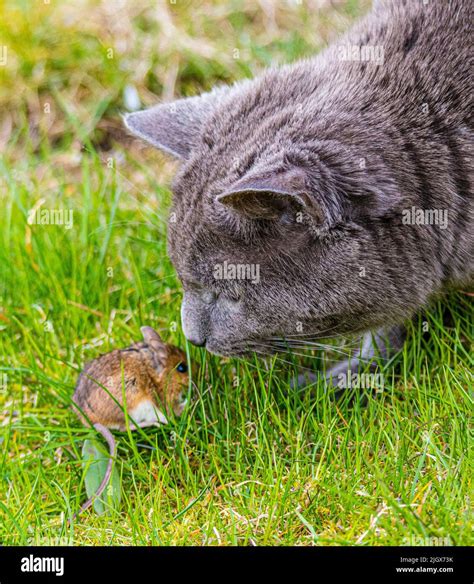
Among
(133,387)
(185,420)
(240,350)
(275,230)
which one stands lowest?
(185,420)

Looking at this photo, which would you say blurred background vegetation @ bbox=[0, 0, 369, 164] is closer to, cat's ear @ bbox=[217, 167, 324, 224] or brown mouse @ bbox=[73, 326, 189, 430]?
brown mouse @ bbox=[73, 326, 189, 430]

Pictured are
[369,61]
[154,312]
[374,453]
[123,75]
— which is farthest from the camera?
[123,75]

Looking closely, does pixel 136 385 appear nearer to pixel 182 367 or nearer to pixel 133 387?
pixel 133 387

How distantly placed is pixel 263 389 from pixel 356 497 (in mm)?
640

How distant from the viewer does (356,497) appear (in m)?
3.05

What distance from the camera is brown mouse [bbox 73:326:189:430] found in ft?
11.7

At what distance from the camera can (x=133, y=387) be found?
3615mm

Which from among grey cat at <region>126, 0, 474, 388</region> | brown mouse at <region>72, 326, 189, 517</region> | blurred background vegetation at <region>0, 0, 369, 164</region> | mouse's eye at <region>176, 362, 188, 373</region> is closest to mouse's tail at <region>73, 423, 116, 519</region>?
brown mouse at <region>72, 326, 189, 517</region>

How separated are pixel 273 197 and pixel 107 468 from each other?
4.35 feet

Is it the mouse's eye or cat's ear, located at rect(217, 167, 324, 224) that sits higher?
cat's ear, located at rect(217, 167, 324, 224)

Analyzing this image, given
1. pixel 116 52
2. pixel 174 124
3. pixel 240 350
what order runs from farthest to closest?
pixel 116 52 → pixel 174 124 → pixel 240 350

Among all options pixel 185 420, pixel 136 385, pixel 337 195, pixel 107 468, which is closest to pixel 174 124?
pixel 337 195
